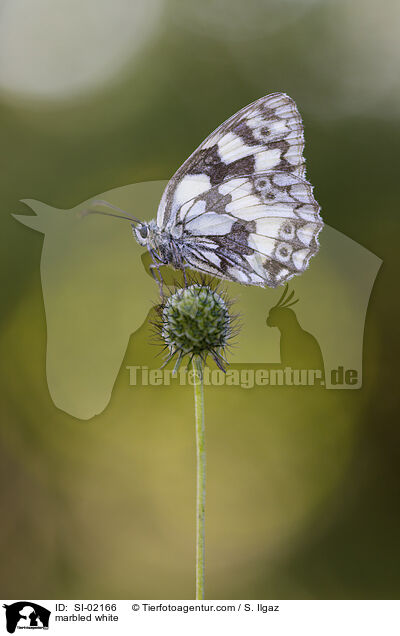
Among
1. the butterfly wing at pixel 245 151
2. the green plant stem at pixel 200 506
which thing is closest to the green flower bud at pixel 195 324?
the green plant stem at pixel 200 506

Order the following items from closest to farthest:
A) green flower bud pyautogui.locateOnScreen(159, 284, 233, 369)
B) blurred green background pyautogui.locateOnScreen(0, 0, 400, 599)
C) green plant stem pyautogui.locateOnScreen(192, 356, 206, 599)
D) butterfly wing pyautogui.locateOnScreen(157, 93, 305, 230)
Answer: green plant stem pyautogui.locateOnScreen(192, 356, 206, 599) < green flower bud pyautogui.locateOnScreen(159, 284, 233, 369) < butterfly wing pyautogui.locateOnScreen(157, 93, 305, 230) < blurred green background pyautogui.locateOnScreen(0, 0, 400, 599)

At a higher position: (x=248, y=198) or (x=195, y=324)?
(x=248, y=198)

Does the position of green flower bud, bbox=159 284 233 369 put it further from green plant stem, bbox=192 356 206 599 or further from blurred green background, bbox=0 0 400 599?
blurred green background, bbox=0 0 400 599
